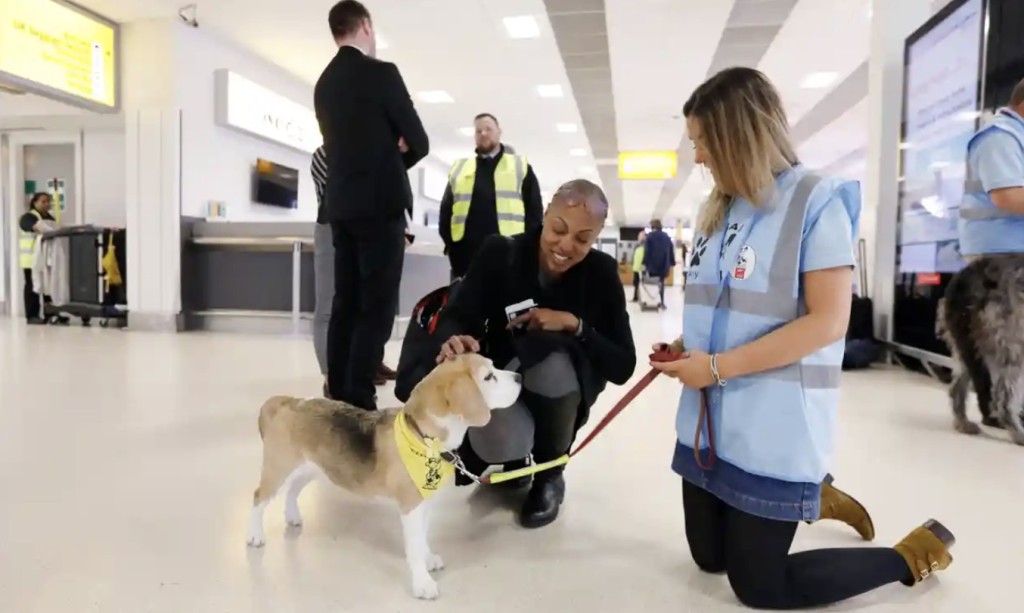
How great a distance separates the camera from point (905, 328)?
4594 millimetres

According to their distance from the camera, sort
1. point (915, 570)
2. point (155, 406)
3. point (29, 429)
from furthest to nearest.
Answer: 1. point (155, 406)
2. point (29, 429)
3. point (915, 570)

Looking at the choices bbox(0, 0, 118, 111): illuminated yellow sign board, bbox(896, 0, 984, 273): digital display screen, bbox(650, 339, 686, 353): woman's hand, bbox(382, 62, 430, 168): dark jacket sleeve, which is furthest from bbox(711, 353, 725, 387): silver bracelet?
bbox(0, 0, 118, 111): illuminated yellow sign board

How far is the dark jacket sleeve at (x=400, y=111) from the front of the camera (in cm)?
251

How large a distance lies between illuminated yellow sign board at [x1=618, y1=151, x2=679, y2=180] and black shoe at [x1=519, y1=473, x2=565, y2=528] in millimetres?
12356

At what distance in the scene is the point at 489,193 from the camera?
11.4 ft

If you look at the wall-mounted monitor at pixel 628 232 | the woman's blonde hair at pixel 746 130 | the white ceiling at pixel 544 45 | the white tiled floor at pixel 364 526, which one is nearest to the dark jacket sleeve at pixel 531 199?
the white tiled floor at pixel 364 526

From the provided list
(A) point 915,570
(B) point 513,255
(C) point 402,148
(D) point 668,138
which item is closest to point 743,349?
(A) point 915,570

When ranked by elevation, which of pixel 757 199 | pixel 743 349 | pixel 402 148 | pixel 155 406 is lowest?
pixel 155 406

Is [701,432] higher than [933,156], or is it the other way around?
[933,156]

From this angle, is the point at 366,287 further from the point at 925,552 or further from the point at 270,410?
the point at 925,552

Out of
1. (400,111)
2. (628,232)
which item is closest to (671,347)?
(400,111)

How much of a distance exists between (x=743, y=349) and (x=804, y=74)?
821 centimetres

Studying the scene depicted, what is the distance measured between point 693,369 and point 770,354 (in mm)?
135

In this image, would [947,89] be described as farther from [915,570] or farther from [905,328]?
[915,570]
